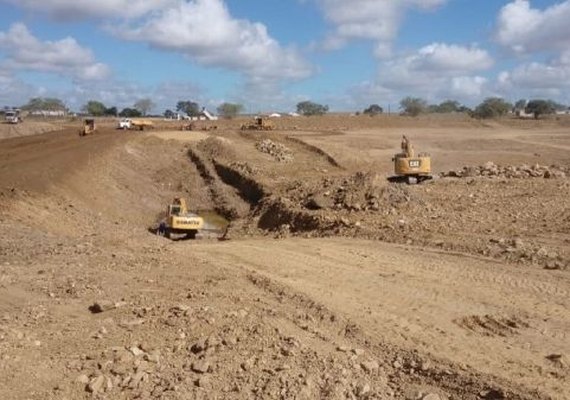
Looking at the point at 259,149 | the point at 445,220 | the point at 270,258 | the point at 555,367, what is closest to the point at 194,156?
the point at 259,149

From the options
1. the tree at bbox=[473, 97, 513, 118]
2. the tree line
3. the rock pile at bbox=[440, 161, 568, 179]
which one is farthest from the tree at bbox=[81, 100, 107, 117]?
the rock pile at bbox=[440, 161, 568, 179]

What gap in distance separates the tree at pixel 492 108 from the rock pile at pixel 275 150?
7529 cm

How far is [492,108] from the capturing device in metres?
115

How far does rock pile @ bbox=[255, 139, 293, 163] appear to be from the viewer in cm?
4006

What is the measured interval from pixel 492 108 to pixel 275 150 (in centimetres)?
8074

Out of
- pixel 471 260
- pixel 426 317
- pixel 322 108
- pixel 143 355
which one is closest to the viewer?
pixel 143 355

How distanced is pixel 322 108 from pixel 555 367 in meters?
135

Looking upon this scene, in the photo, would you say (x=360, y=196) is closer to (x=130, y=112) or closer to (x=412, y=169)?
(x=412, y=169)

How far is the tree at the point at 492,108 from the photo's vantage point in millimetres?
113812

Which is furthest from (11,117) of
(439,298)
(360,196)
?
(439,298)

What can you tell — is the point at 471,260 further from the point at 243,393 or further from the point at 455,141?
the point at 455,141

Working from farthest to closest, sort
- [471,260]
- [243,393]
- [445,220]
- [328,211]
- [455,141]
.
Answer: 1. [455,141]
2. [328,211]
3. [445,220]
4. [471,260]
5. [243,393]

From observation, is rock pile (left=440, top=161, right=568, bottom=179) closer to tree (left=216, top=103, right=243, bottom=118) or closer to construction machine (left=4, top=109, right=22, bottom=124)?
construction machine (left=4, top=109, right=22, bottom=124)

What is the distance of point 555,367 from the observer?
26.8 feet
